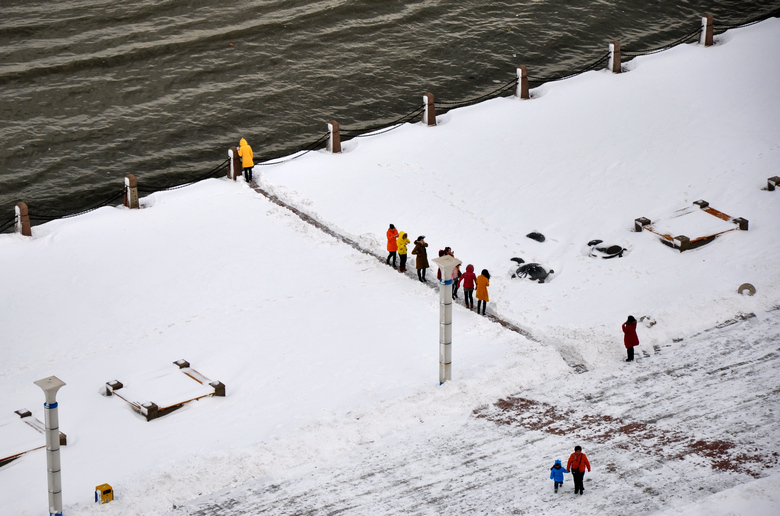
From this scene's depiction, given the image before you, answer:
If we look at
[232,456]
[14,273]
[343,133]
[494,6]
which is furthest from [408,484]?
[494,6]

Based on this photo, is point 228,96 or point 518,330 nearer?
point 518,330

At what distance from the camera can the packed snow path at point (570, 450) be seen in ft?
55.6

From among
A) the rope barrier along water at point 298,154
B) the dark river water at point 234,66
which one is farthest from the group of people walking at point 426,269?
the dark river water at point 234,66

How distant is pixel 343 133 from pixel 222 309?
454 inches

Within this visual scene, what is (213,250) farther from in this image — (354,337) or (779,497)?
(779,497)

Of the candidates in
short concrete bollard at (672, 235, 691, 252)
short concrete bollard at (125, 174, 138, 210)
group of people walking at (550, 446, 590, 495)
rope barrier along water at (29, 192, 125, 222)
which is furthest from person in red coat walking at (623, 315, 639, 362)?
rope barrier along water at (29, 192, 125, 222)

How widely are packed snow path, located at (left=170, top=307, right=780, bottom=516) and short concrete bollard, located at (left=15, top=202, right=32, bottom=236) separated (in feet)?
36.7

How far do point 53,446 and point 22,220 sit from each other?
10.8 m

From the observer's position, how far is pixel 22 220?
25.6 metres

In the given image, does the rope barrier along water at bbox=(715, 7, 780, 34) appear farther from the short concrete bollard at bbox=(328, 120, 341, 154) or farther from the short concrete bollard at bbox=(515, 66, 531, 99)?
the short concrete bollard at bbox=(328, 120, 341, 154)

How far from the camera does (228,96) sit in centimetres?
3466

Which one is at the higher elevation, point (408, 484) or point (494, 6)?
point (494, 6)

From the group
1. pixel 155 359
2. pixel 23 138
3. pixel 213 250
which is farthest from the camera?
pixel 23 138

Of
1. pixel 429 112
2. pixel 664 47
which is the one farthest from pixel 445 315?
pixel 664 47
